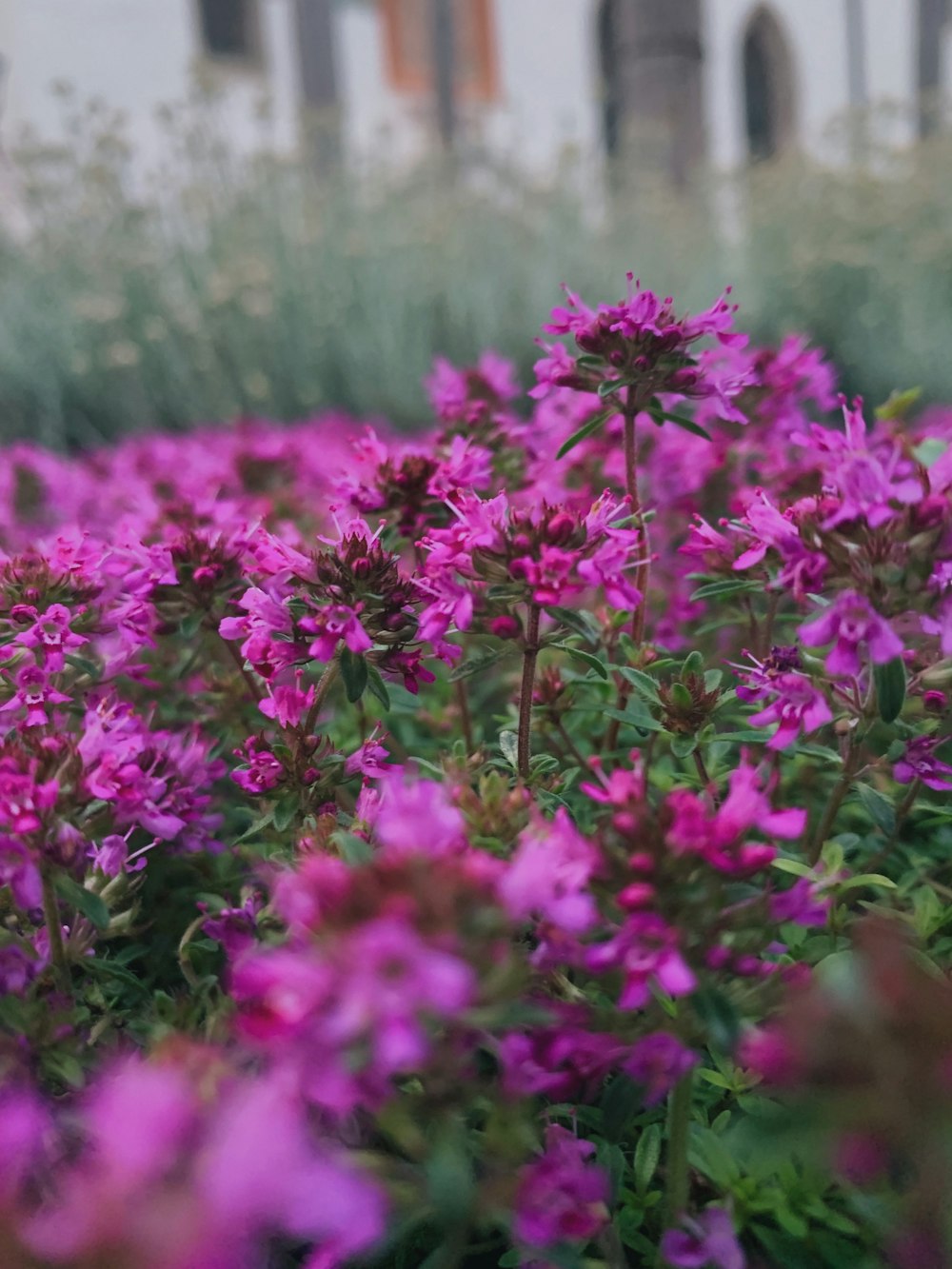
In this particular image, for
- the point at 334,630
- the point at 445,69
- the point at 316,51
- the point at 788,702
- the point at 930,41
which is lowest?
the point at 788,702

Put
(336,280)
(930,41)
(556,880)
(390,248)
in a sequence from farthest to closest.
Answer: (930,41) → (390,248) → (336,280) → (556,880)

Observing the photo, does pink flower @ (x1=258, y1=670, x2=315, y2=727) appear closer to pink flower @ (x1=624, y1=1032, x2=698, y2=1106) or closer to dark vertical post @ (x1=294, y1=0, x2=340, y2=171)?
pink flower @ (x1=624, y1=1032, x2=698, y2=1106)

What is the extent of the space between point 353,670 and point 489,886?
43cm

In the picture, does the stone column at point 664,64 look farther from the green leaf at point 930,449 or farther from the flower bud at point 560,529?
the flower bud at point 560,529

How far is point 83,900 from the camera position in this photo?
2.68 feet

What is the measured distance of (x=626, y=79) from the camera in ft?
27.4

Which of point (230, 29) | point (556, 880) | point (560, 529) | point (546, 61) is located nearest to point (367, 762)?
point (560, 529)

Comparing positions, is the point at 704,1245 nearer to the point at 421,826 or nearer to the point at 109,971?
the point at 421,826

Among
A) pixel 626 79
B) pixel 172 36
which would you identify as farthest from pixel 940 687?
pixel 172 36

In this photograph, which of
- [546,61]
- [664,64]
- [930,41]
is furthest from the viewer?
[930,41]

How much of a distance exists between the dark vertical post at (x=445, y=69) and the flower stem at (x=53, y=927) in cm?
1053

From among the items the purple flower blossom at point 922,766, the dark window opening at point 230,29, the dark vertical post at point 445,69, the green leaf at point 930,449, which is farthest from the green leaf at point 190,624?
the dark window opening at point 230,29

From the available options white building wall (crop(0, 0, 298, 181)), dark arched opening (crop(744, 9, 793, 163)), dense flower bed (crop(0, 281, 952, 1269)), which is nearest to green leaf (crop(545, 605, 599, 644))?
dense flower bed (crop(0, 281, 952, 1269))

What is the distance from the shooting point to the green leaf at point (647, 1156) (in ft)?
2.69
